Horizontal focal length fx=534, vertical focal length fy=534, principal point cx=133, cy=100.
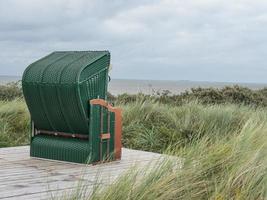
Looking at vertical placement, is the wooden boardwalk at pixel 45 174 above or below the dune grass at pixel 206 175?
below

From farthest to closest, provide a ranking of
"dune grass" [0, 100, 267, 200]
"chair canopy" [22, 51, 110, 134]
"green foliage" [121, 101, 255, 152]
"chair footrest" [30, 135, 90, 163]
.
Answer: "green foliage" [121, 101, 255, 152], "chair footrest" [30, 135, 90, 163], "chair canopy" [22, 51, 110, 134], "dune grass" [0, 100, 267, 200]

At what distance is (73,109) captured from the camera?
6.67m

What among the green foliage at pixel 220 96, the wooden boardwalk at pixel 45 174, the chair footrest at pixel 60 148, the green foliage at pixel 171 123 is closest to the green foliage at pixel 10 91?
the green foliage at pixel 220 96

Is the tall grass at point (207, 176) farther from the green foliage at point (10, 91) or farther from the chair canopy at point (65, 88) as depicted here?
the green foliage at point (10, 91)

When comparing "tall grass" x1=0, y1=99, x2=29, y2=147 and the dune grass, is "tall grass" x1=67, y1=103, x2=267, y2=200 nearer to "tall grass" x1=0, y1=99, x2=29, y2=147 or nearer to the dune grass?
the dune grass

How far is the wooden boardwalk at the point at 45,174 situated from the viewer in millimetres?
4810

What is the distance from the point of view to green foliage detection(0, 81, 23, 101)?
17833 mm

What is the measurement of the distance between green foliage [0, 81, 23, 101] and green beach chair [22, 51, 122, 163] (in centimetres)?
1075

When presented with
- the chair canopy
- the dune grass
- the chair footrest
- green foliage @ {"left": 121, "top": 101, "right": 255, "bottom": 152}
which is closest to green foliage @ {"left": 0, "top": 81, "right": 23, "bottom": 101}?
green foliage @ {"left": 121, "top": 101, "right": 255, "bottom": 152}

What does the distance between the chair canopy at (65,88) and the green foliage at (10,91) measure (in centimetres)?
1077

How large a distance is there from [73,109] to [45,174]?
1.01 m

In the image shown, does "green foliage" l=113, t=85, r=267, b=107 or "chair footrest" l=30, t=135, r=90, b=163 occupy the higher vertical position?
"green foliage" l=113, t=85, r=267, b=107

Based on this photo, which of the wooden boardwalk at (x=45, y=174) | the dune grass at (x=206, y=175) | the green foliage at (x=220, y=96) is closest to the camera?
the dune grass at (x=206, y=175)

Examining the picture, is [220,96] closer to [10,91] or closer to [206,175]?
[10,91]
